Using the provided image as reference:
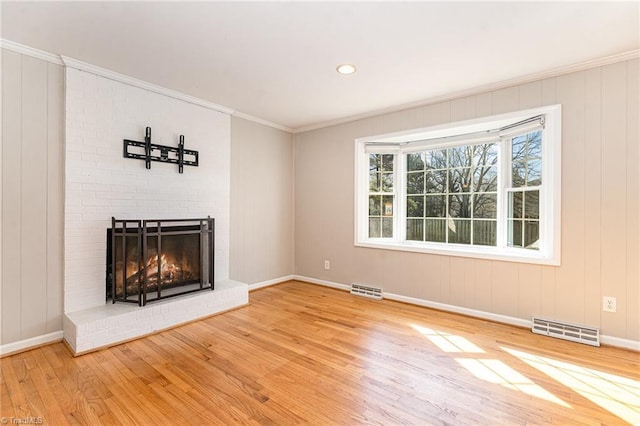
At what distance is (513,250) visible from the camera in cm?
324

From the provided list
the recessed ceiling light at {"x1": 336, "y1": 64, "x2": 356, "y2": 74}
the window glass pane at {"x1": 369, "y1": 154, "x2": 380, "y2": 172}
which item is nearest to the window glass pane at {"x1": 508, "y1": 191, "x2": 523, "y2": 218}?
the window glass pane at {"x1": 369, "y1": 154, "x2": 380, "y2": 172}

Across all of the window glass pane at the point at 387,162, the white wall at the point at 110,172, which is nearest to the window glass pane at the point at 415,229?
the window glass pane at the point at 387,162

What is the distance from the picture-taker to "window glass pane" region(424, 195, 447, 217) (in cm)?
381

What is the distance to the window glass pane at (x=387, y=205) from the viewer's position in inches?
165

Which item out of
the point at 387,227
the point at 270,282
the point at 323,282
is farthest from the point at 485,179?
the point at 270,282

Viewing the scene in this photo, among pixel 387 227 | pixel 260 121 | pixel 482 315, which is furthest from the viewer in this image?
pixel 260 121

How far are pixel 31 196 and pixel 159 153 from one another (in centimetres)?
114

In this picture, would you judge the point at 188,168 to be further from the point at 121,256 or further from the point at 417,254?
the point at 417,254

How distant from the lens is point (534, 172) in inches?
121

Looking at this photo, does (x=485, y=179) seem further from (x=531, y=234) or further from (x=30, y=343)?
(x=30, y=343)

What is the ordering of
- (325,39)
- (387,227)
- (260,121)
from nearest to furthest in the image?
(325,39) → (387,227) → (260,121)

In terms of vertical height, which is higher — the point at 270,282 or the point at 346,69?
the point at 346,69

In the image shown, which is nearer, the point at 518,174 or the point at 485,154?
the point at 518,174

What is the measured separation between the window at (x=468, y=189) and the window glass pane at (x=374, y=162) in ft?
0.05
